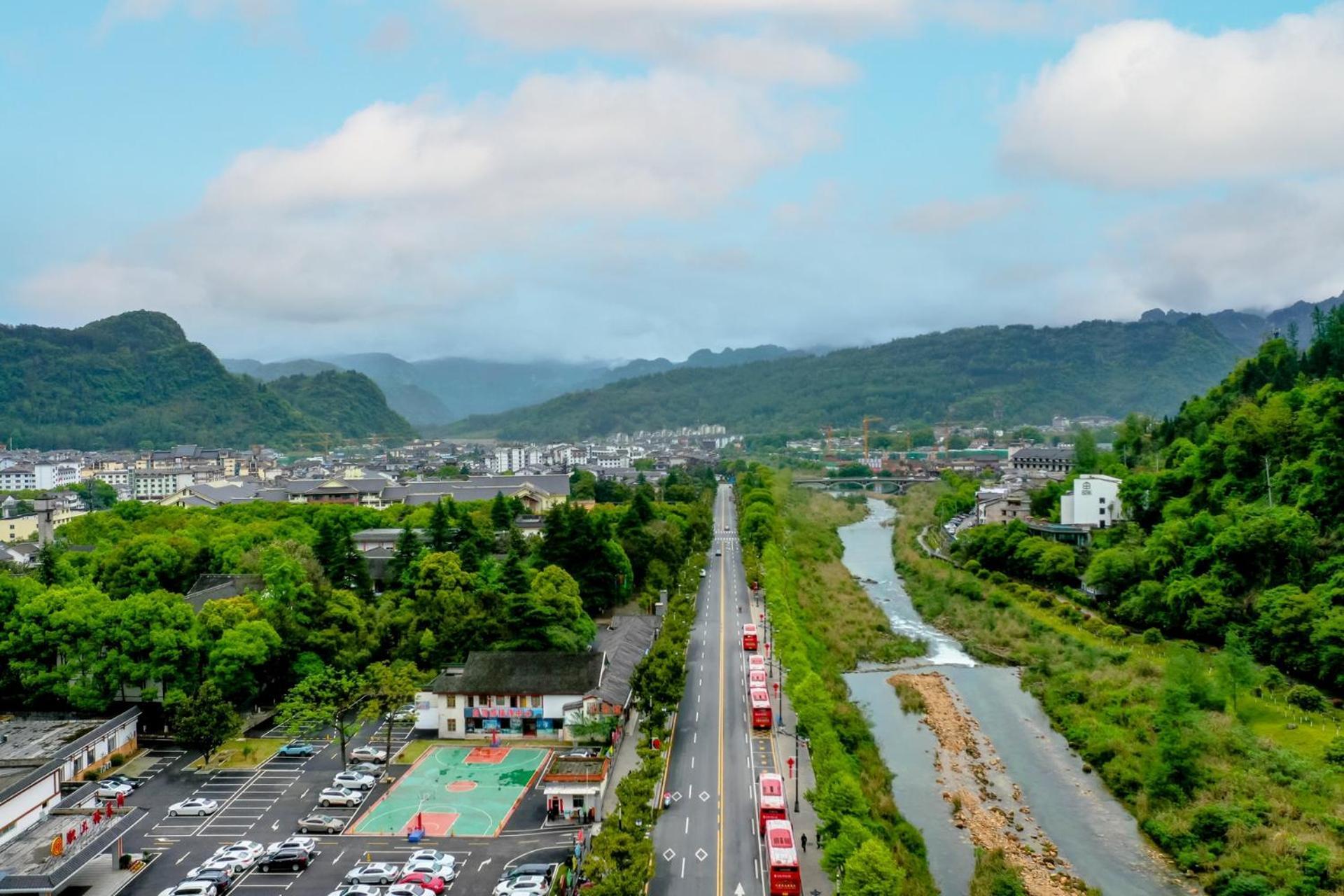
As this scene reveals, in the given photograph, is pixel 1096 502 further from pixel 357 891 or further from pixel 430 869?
pixel 357 891

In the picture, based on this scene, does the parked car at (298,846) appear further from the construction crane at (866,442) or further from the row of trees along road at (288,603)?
the construction crane at (866,442)

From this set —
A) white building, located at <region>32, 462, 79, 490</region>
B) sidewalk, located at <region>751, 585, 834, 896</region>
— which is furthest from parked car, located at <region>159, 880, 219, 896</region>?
white building, located at <region>32, 462, 79, 490</region>

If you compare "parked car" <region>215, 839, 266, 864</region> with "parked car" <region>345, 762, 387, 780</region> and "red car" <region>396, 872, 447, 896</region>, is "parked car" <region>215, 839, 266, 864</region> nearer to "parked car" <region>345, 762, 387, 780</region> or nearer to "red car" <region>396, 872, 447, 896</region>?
"red car" <region>396, 872, 447, 896</region>

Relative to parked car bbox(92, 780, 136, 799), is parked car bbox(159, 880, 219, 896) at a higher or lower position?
lower

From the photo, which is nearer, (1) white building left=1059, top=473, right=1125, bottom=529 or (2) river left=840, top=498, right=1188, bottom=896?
(2) river left=840, top=498, right=1188, bottom=896

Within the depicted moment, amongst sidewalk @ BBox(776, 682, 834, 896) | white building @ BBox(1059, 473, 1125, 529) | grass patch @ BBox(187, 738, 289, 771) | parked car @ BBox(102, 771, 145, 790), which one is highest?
white building @ BBox(1059, 473, 1125, 529)

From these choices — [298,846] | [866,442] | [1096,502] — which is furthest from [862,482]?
[298,846]
